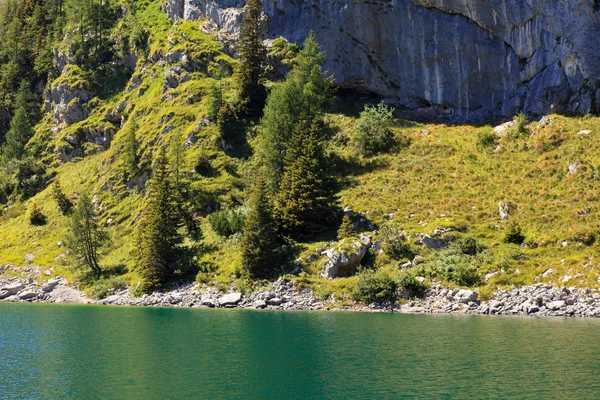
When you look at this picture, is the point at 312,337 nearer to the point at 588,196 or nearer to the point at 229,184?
the point at 588,196

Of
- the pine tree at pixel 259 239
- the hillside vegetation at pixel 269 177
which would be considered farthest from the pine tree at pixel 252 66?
the pine tree at pixel 259 239

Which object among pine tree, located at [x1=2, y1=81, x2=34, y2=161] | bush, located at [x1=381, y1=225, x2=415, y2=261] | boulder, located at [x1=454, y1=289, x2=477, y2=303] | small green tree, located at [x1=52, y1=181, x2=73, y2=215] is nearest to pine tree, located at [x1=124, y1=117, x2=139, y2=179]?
small green tree, located at [x1=52, y1=181, x2=73, y2=215]

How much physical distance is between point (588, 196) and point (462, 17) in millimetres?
47728

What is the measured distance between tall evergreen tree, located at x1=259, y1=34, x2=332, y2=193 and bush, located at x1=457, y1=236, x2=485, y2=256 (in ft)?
101

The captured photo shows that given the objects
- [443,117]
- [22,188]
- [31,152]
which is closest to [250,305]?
[443,117]

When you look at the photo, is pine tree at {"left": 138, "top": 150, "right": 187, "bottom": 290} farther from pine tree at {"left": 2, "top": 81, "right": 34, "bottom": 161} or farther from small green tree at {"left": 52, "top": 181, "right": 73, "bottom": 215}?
pine tree at {"left": 2, "top": 81, "right": 34, "bottom": 161}

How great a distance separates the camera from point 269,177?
84562 mm

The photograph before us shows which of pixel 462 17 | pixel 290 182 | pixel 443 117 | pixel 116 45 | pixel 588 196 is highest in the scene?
pixel 116 45

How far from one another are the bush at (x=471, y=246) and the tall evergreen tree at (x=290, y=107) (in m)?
30.7

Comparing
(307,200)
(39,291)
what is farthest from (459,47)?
(39,291)

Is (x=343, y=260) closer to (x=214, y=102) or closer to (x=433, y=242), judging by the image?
(x=433, y=242)

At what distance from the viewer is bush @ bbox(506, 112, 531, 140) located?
85.5 meters

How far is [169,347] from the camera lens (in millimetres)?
39125

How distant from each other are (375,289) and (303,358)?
86.2 ft
